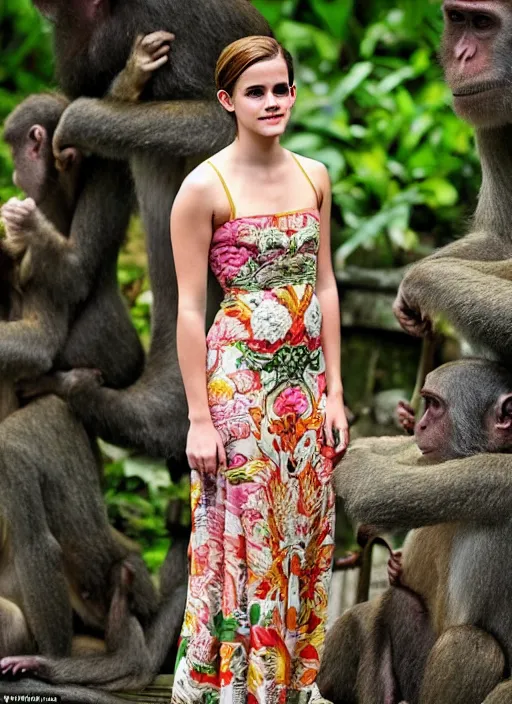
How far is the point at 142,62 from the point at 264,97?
1.86 meters

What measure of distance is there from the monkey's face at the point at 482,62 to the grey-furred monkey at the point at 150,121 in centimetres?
118

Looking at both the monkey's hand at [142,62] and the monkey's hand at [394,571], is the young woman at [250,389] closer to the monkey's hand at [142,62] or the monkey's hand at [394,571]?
the monkey's hand at [394,571]

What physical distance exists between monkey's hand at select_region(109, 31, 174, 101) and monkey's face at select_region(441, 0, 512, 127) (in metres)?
1.38

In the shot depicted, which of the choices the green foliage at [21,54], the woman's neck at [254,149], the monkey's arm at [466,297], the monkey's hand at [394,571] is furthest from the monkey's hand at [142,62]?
the green foliage at [21,54]

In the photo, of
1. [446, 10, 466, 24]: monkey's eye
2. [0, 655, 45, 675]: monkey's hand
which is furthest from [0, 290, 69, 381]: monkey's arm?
[446, 10, 466, 24]: monkey's eye

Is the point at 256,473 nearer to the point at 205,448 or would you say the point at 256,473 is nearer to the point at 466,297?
the point at 205,448

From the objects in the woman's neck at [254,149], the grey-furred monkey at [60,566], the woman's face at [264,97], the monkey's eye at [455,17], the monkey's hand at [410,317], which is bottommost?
the grey-furred monkey at [60,566]

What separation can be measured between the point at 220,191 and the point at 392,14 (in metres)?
7.68

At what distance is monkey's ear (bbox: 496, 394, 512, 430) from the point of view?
4.99 m

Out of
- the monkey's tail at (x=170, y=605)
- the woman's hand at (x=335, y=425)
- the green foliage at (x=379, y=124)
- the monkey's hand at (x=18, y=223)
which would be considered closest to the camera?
the woman's hand at (x=335, y=425)

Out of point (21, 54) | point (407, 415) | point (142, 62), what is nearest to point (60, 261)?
point (142, 62)

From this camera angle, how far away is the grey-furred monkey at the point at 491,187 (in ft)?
17.5

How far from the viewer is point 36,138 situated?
644 cm

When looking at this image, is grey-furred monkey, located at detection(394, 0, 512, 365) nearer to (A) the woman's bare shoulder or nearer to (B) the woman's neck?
(B) the woman's neck
